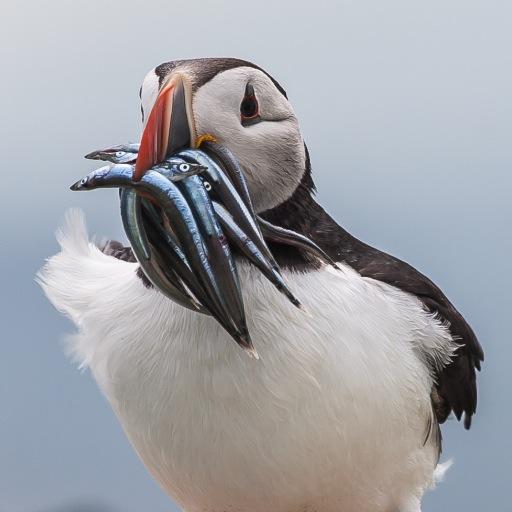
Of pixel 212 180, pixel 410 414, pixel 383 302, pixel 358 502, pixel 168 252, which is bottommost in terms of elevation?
pixel 358 502

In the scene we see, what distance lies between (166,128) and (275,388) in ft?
2.10

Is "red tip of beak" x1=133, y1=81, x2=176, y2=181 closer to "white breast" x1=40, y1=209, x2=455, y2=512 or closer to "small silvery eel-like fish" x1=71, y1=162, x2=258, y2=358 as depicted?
"small silvery eel-like fish" x1=71, y1=162, x2=258, y2=358

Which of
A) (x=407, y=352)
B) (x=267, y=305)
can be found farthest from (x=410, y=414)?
(x=267, y=305)

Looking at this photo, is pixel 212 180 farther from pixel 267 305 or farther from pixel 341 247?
pixel 341 247

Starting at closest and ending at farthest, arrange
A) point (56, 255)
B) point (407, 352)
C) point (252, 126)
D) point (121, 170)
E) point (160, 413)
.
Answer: point (121, 170) < point (252, 126) < point (160, 413) < point (407, 352) < point (56, 255)

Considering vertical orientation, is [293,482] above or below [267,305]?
below

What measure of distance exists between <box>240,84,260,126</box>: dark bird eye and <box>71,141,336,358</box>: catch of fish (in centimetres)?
13

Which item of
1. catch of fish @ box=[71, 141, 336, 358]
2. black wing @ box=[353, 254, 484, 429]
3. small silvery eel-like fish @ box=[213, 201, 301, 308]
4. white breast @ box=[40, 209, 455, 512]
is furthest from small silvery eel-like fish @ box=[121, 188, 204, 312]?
black wing @ box=[353, 254, 484, 429]

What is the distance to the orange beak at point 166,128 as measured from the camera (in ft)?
6.57

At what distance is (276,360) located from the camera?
2.35 meters

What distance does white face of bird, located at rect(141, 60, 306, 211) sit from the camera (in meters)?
2.11

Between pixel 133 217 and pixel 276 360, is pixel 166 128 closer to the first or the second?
pixel 133 217

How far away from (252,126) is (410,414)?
0.83 meters

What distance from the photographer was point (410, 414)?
263 centimetres
